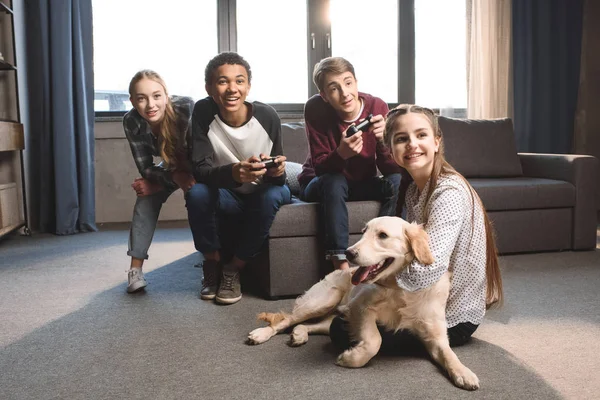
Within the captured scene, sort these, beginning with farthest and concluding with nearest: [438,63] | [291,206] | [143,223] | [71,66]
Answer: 1. [438,63]
2. [71,66]
3. [143,223]
4. [291,206]

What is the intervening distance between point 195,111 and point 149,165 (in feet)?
1.20

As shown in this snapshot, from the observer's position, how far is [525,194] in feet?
9.81

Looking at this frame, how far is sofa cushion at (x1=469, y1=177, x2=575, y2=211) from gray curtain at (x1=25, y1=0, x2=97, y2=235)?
8.79ft

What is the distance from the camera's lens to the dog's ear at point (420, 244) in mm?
1403

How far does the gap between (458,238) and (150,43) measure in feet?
11.6

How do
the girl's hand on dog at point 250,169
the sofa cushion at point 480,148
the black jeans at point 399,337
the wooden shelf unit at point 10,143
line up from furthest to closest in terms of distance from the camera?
the wooden shelf unit at point 10,143 < the sofa cushion at point 480,148 < the girl's hand on dog at point 250,169 < the black jeans at point 399,337

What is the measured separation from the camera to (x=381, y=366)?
1589mm

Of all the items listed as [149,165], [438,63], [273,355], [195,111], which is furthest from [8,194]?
[438,63]

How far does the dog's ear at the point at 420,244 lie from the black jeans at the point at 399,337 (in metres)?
0.30

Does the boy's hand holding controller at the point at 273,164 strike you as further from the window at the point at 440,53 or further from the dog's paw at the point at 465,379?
the window at the point at 440,53

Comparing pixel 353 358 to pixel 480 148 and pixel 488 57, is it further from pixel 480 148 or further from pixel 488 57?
pixel 488 57

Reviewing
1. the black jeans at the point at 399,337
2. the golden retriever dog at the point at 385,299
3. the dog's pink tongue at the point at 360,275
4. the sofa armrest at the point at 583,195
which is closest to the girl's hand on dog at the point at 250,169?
the golden retriever dog at the point at 385,299

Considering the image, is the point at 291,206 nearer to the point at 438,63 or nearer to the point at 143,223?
the point at 143,223

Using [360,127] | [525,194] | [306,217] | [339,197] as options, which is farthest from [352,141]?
[525,194]
